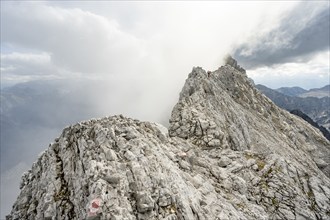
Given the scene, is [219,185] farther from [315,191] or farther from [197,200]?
[315,191]

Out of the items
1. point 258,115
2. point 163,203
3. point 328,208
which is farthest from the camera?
point 258,115

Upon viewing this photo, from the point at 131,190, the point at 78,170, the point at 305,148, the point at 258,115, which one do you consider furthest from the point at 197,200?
the point at 305,148

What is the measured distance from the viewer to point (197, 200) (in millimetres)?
38094

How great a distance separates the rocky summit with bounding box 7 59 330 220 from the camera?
3422 centimetres

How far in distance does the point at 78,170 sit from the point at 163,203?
1186cm

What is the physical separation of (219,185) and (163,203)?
13.9 m

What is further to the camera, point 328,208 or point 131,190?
point 328,208

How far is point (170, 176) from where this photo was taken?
38500mm

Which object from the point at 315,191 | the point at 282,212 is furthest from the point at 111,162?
the point at 315,191

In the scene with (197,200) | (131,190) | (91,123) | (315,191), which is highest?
(91,123)

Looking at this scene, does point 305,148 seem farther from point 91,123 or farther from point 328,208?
point 91,123

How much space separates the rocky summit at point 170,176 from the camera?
34.2 meters

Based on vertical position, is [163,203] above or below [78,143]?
below

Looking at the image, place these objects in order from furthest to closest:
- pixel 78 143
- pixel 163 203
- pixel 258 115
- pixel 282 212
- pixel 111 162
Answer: pixel 258 115
pixel 282 212
pixel 78 143
pixel 111 162
pixel 163 203
